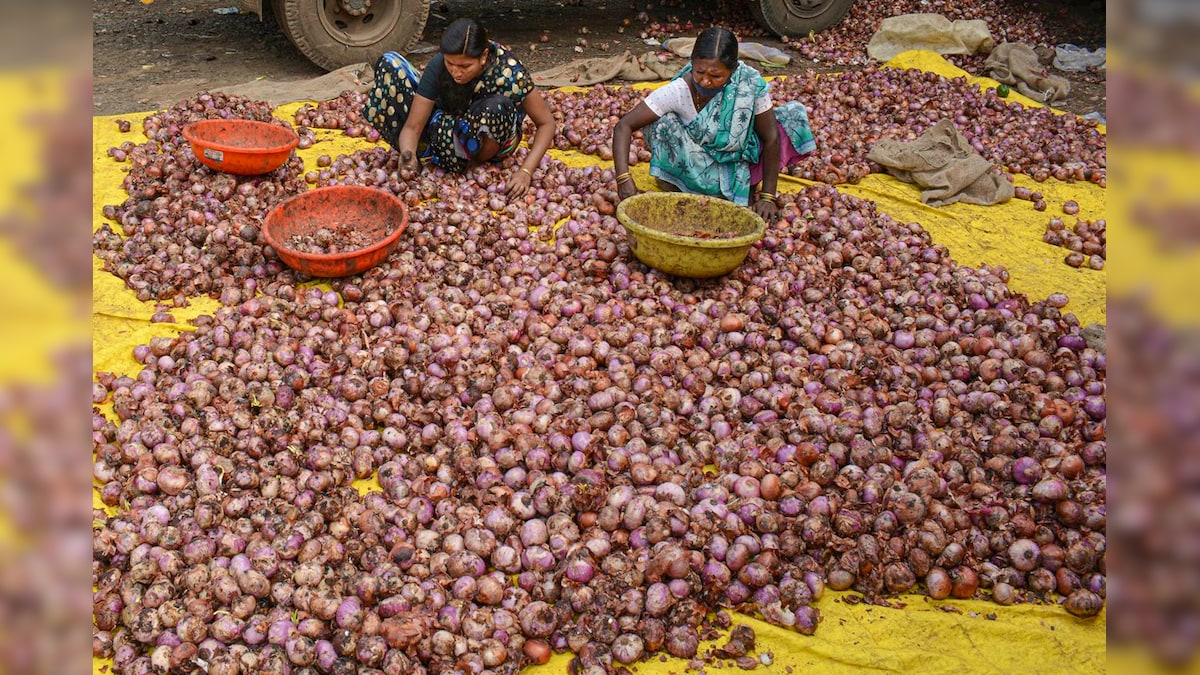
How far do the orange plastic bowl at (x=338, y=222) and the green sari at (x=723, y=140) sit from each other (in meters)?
1.36

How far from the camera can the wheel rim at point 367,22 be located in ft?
21.1

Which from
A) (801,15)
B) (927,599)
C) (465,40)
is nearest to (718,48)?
(465,40)

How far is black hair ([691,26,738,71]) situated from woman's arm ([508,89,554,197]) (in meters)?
1.03

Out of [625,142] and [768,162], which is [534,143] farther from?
[768,162]

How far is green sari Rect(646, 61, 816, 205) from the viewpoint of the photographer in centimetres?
415

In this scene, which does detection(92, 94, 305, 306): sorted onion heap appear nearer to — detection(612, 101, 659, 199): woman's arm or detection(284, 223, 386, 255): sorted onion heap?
detection(284, 223, 386, 255): sorted onion heap

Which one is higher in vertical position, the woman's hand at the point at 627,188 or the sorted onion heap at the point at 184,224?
the woman's hand at the point at 627,188

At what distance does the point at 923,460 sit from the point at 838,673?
813 millimetres

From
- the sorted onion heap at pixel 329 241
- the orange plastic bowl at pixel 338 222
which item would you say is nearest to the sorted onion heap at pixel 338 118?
the orange plastic bowl at pixel 338 222

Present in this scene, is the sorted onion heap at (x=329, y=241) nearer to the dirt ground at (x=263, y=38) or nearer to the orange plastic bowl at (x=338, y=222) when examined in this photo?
the orange plastic bowl at (x=338, y=222)

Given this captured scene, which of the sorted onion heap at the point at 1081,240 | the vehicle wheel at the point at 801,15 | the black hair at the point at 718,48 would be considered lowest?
the sorted onion heap at the point at 1081,240

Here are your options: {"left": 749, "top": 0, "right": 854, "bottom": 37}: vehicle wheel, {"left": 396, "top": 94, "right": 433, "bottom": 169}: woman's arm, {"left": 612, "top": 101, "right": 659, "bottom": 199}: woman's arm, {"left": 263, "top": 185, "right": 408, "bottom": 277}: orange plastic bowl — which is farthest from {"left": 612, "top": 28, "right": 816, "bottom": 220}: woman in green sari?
{"left": 749, "top": 0, "right": 854, "bottom": 37}: vehicle wheel
